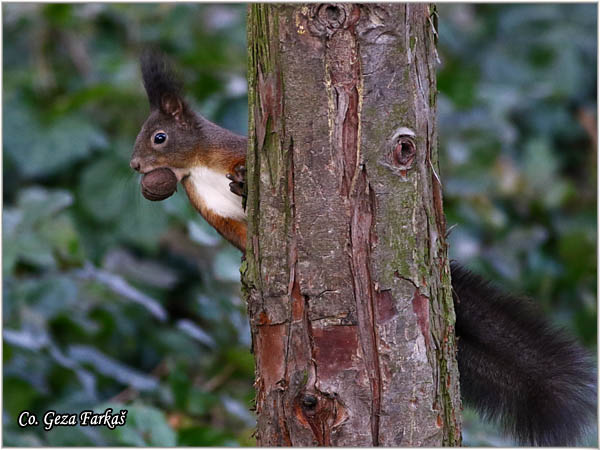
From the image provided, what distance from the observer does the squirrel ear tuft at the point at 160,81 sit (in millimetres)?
1969

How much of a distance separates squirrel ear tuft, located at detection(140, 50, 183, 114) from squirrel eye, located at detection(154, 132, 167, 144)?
0.24ft

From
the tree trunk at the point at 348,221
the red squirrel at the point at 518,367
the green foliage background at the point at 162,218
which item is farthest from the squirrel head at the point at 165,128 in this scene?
the tree trunk at the point at 348,221

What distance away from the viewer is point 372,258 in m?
1.28

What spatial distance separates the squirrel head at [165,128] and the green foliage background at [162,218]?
0.40m

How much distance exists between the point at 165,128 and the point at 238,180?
30 cm

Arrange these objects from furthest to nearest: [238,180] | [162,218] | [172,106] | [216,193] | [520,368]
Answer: [162,218]
[172,106]
[216,193]
[238,180]
[520,368]

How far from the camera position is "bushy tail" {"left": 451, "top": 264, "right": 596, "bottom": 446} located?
1465 millimetres

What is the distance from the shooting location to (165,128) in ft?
6.50

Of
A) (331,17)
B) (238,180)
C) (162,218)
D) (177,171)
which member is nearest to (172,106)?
(177,171)

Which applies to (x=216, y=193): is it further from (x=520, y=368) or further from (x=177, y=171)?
(x=520, y=368)

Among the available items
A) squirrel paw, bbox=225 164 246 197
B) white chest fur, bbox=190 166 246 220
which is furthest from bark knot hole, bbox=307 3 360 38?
white chest fur, bbox=190 166 246 220

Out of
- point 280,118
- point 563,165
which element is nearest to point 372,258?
point 280,118

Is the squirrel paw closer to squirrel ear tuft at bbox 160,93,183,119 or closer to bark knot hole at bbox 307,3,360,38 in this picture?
squirrel ear tuft at bbox 160,93,183,119

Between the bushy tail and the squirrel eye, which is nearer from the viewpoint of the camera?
the bushy tail
